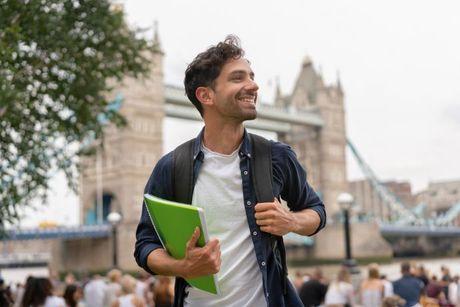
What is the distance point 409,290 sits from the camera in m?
8.15

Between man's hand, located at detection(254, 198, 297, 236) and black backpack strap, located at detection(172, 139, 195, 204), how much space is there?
0.83ft

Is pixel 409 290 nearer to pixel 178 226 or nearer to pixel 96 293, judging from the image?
pixel 96 293

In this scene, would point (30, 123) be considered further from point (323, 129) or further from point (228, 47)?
point (323, 129)

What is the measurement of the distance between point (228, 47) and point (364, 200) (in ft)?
348

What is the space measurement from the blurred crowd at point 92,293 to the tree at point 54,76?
185cm

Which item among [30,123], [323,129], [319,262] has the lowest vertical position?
[319,262]

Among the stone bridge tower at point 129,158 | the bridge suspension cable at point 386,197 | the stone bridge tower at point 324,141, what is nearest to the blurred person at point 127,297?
the stone bridge tower at point 129,158

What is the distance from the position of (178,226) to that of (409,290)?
22.3ft

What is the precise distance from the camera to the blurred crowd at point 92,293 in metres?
5.41

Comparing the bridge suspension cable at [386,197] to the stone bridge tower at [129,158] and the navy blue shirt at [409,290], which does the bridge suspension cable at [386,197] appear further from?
the navy blue shirt at [409,290]

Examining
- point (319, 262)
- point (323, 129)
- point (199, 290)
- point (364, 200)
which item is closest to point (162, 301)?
point (199, 290)

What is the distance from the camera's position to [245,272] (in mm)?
2102

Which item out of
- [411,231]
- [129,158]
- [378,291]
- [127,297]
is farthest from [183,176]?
[411,231]

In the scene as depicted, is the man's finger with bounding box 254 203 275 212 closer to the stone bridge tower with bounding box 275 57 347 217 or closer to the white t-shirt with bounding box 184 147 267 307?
the white t-shirt with bounding box 184 147 267 307
